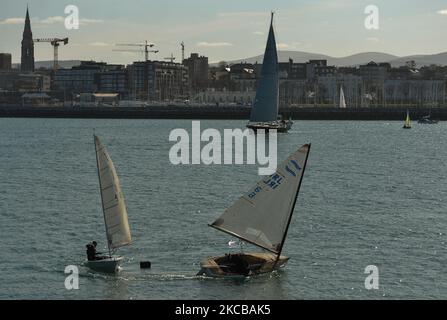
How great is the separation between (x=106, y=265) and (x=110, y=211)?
7.95 feet

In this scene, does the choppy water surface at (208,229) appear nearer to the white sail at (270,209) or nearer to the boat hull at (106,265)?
the boat hull at (106,265)

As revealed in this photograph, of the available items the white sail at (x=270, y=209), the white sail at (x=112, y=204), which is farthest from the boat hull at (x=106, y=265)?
the white sail at (x=270, y=209)

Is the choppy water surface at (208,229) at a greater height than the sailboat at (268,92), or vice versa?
the sailboat at (268,92)

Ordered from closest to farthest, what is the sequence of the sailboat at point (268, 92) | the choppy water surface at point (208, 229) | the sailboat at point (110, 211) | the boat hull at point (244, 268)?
the choppy water surface at point (208, 229) < the boat hull at point (244, 268) < the sailboat at point (110, 211) < the sailboat at point (268, 92)

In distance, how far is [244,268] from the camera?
36.7m

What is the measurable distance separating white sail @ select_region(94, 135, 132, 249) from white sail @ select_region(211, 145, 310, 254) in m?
4.33

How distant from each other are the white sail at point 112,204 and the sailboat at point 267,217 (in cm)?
371

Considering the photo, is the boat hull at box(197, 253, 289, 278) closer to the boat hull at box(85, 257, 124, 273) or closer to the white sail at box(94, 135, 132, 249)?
the boat hull at box(85, 257, 124, 273)

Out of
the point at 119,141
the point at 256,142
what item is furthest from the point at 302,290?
the point at 119,141

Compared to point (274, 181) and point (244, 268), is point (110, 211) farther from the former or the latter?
point (274, 181)

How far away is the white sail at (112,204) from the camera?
38.1 m

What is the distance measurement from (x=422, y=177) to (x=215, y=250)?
136ft

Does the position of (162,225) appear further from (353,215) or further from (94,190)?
(94,190)

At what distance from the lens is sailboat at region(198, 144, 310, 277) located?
123ft
